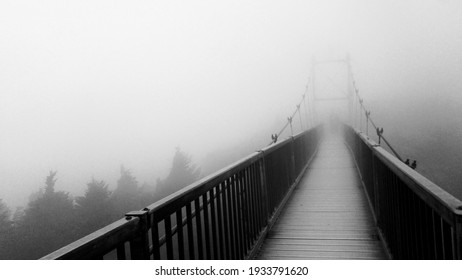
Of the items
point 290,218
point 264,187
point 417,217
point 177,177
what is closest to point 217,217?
point 264,187

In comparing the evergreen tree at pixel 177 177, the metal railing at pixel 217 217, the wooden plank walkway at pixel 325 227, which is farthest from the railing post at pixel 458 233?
the evergreen tree at pixel 177 177

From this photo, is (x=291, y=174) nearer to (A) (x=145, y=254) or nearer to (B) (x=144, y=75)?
(A) (x=145, y=254)

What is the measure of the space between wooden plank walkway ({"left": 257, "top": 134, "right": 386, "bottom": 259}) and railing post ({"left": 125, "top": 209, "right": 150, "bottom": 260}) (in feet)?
8.01

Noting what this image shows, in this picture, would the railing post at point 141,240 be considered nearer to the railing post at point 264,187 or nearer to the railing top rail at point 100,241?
the railing top rail at point 100,241

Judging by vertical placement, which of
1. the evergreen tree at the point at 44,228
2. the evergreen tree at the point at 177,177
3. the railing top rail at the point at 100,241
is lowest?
the evergreen tree at the point at 44,228

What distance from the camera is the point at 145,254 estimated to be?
1859 millimetres

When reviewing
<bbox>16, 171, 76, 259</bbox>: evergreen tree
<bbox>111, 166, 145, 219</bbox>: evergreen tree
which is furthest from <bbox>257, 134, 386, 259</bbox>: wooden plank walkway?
<bbox>111, 166, 145, 219</bbox>: evergreen tree

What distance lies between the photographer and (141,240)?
5.94 ft

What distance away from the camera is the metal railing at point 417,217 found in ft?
5.36

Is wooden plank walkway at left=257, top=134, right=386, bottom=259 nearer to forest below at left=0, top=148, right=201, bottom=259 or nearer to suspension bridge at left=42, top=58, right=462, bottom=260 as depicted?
suspension bridge at left=42, top=58, right=462, bottom=260

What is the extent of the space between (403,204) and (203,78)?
134096mm

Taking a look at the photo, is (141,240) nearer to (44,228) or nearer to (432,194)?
(432,194)

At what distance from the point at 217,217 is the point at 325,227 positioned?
1.68 m
